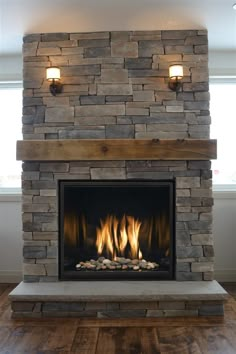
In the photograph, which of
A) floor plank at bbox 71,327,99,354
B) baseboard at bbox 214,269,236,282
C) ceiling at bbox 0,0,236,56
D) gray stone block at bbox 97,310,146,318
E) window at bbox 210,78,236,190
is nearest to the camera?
floor plank at bbox 71,327,99,354

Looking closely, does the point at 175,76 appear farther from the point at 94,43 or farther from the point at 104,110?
the point at 94,43

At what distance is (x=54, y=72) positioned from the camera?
3.36 meters

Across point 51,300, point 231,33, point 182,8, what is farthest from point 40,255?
point 231,33

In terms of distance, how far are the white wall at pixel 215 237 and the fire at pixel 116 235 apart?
3.29ft

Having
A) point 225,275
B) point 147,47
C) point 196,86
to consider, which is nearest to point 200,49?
point 196,86

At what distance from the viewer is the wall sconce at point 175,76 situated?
3.33 metres

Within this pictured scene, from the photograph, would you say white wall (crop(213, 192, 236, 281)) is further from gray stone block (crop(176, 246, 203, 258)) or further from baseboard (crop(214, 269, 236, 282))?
gray stone block (crop(176, 246, 203, 258))

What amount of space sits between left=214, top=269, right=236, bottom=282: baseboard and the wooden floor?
93 centimetres

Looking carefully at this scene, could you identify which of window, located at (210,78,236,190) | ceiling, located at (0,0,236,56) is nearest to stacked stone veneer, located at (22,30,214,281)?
ceiling, located at (0,0,236,56)

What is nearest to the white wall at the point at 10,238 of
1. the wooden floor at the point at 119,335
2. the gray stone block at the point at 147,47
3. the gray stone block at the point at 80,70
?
the wooden floor at the point at 119,335

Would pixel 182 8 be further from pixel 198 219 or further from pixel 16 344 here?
pixel 16 344

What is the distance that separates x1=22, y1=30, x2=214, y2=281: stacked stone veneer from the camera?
3.41 meters

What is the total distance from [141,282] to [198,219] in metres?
0.73

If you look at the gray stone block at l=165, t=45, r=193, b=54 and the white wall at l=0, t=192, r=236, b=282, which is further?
the white wall at l=0, t=192, r=236, b=282
